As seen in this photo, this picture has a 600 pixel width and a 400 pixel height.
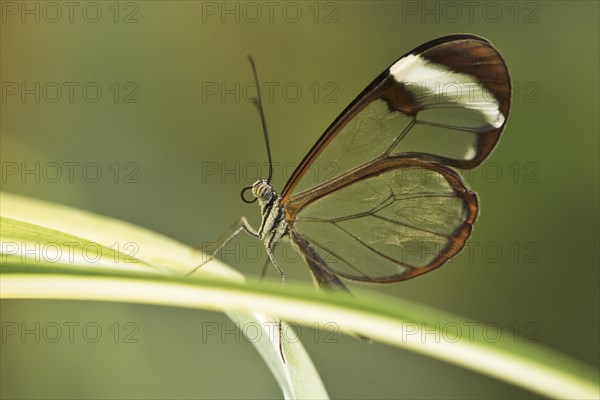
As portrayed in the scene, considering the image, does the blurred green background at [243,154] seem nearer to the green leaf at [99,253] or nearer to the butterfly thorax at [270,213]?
the butterfly thorax at [270,213]

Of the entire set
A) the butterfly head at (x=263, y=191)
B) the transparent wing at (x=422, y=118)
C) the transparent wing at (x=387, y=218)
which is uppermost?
the transparent wing at (x=422, y=118)

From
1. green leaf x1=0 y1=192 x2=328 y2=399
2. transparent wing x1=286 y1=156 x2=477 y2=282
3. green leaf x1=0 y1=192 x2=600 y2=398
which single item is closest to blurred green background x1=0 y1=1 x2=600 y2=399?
transparent wing x1=286 y1=156 x2=477 y2=282

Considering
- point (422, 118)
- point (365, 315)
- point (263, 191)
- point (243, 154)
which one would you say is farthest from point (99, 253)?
point (243, 154)

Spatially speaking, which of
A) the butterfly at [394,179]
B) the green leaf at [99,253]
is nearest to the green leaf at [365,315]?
the green leaf at [99,253]

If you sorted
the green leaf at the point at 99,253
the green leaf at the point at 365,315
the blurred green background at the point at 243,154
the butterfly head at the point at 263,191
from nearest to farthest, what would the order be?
1. the green leaf at the point at 365,315
2. the green leaf at the point at 99,253
3. the butterfly head at the point at 263,191
4. the blurred green background at the point at 243,154

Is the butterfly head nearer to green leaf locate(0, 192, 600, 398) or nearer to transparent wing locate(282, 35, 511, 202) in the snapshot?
transparent wing locate(282, 35, 511, 202)

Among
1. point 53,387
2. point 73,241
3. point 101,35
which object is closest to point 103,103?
point 101,35
